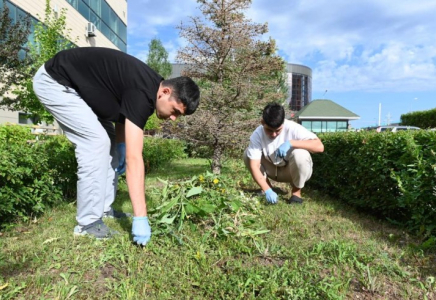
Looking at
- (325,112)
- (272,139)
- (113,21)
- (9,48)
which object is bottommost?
(272,139)

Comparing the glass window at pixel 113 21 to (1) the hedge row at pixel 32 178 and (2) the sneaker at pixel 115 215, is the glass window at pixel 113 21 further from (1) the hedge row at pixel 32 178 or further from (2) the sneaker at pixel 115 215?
(2) the sneaker at pixel 115 215

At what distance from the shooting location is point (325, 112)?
1280 inches

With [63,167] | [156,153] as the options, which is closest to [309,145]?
[63,167]

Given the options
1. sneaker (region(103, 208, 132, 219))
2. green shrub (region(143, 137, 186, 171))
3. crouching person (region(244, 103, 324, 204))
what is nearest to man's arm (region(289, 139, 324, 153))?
crouching person (region(244, 103, 324, 204))

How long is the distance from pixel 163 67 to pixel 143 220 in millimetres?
29872

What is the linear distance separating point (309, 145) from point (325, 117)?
99.0 feet

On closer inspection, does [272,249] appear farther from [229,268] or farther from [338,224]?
[338,224]

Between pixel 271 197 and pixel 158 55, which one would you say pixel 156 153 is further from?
pixel 158 55

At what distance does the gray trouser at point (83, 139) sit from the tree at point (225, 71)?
312cm

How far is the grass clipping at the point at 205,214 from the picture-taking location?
2.27 metres

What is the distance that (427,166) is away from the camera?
93.9 inches

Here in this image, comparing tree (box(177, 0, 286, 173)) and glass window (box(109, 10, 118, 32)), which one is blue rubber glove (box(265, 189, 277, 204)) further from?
glass window (box(109, 10, 118, 32))

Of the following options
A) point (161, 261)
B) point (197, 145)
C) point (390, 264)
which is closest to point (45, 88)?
point (161, 261)

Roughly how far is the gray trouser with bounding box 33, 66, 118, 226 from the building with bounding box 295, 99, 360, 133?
30802mm
